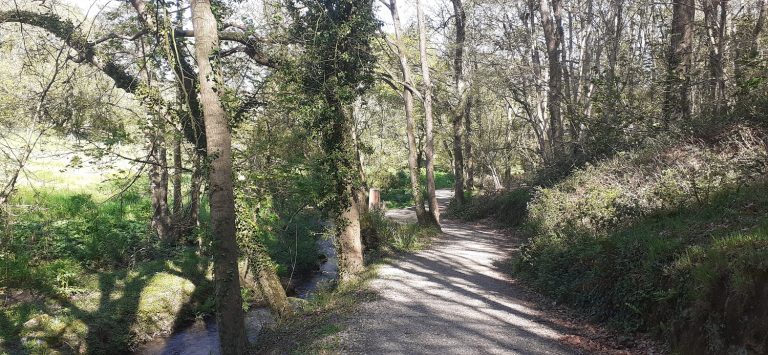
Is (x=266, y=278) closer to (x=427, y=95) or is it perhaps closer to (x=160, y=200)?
(x=160, y=200)

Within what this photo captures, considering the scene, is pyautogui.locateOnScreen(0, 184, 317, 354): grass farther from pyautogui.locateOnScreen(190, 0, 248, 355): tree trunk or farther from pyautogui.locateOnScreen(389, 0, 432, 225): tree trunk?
pyautogui.locateOnScreen(389, 0, 432, 225): tree trunk

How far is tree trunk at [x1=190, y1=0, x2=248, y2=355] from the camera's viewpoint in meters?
6.80

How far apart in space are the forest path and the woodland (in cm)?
60

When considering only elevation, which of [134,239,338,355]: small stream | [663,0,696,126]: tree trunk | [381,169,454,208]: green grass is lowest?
[134,239,338,355]: small stream

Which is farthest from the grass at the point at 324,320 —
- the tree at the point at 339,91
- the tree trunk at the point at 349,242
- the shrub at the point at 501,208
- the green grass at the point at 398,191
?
the green grass at the point at 398,191

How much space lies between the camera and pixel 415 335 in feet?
23.7

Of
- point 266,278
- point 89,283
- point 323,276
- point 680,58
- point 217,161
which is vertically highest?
point 680,58

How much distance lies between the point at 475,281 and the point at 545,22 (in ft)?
40.6

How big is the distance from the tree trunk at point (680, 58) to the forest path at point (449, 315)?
20.3 feet

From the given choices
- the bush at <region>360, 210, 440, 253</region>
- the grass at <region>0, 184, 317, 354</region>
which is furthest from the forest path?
the grass at <region>0, 184, 317, 354</region>

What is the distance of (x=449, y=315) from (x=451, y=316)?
67mm

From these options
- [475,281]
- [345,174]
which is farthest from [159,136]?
[475,281]

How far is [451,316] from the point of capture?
810 centimetres

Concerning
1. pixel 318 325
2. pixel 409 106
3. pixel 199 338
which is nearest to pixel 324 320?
pixel 318 325
